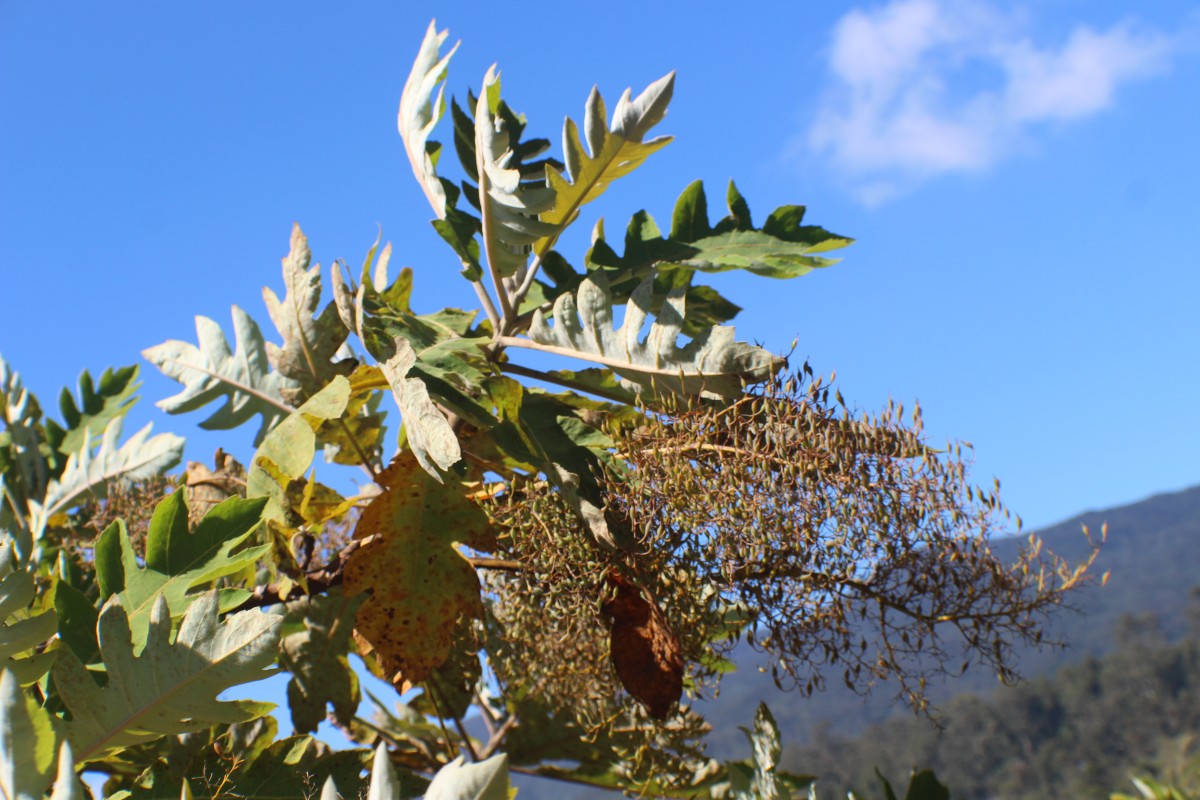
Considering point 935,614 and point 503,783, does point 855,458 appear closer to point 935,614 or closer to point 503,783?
point 935,614

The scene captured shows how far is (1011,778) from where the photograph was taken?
67000 mm

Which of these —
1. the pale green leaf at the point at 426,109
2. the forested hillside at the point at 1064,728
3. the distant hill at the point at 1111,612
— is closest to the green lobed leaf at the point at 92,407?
the pale green leaf at the point at 426,109

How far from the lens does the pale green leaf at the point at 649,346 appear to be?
1382 millimetres

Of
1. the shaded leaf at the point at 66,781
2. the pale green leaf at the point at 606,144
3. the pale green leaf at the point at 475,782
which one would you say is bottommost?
the pale green leaf at the point at 475,782

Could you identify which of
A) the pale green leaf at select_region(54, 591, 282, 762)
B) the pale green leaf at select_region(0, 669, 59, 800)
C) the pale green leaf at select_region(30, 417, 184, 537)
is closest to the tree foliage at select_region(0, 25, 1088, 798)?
the pale green leaf at select_region(54, 591, 282, 762)

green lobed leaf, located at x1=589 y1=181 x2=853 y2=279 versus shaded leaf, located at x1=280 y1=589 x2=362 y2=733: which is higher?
green lobed leaf, located at x1=589 y1=181 x2=853 y2=279

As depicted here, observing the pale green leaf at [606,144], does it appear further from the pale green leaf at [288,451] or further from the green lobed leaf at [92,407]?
the green lobed leaf at [92,407]

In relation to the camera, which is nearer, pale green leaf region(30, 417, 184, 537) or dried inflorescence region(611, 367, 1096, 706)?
dried inflorescence region(611, 367, 1096, 706)

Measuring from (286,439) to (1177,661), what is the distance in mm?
76532

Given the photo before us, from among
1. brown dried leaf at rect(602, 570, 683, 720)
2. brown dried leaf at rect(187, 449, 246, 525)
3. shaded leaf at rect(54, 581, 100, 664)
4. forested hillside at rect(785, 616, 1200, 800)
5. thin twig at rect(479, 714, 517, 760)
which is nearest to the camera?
shaded leaf at rect(54, 581, 100, 664)

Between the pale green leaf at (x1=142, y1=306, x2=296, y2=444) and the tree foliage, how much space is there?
0.42 feet

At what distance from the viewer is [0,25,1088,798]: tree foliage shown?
1301 mm

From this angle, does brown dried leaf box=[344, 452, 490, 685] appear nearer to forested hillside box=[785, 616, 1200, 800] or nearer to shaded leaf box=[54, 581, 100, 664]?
shaded leaf box=[54, 581, 100, 664]

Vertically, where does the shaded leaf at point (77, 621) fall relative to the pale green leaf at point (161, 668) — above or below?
above
